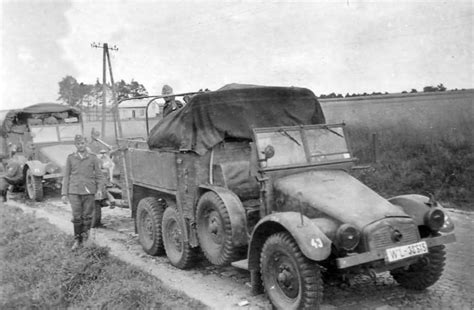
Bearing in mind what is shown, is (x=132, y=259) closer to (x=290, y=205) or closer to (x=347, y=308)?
(x=290, y=205)

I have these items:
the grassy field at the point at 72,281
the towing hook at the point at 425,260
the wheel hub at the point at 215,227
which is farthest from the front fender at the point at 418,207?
the grassy field at the point at 72,281

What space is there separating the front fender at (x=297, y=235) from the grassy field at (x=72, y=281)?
→ 2.71 ft

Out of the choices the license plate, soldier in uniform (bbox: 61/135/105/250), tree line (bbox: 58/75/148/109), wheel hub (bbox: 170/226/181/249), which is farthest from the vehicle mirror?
tree line (bbox: 58/75/148/109)

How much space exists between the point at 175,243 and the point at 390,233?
328 cm

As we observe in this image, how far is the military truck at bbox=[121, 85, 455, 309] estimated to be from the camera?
15.5 ft

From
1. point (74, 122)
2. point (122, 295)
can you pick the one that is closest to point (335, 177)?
point (122, 295)

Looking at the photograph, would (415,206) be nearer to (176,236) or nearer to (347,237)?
(347,237)

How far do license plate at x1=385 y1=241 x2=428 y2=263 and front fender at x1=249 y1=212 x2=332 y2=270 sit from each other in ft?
1.86

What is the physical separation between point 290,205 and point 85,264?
2.81 m

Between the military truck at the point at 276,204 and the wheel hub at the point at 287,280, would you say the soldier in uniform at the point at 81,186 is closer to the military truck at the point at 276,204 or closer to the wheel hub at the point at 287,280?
the military truck at the point at 276,204

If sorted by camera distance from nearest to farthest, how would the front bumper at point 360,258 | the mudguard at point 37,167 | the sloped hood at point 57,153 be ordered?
the front bumper at point 360,258 → the mudguard at point 37,167 → the sloped hood at point 57,153

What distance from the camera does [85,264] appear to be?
6.47 metres

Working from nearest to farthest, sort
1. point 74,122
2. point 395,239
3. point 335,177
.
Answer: point 395,239, point 335,177, point 74,122

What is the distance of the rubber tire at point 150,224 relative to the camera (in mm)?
7434
